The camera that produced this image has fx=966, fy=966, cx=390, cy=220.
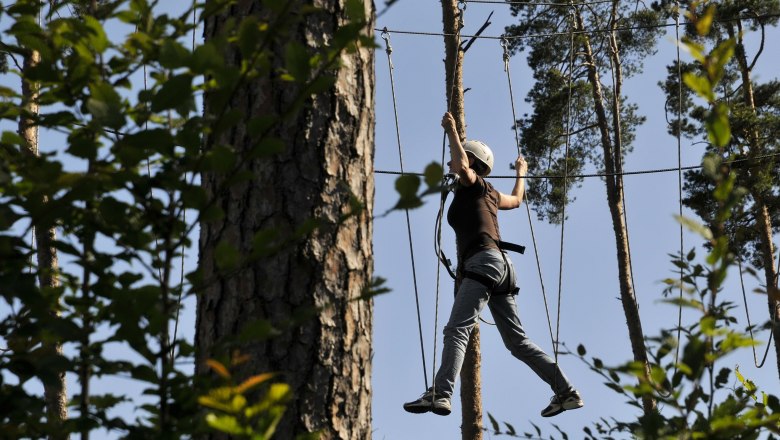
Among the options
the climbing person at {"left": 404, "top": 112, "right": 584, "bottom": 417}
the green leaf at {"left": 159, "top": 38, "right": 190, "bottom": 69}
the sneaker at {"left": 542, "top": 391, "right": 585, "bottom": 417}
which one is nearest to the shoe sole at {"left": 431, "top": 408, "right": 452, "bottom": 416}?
the climbing person at {"left": 404, "top": 112, "right": 584, "bottom": 417}

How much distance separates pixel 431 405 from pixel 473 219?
3.03 ft

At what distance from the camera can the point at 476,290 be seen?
4.73 meters

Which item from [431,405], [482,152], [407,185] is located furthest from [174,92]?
[482,152]

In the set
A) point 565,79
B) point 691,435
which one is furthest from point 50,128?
point 565,79

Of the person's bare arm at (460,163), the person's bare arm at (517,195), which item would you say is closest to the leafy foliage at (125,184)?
the person's bare arm at (460,163)

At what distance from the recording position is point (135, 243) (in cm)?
121

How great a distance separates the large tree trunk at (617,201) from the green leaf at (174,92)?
11.4 m

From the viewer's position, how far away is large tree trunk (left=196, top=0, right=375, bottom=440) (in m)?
1.61

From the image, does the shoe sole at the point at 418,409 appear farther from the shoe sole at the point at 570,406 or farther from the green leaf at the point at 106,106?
the green leaf at the point at 106,106

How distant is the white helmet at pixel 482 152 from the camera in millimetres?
5008

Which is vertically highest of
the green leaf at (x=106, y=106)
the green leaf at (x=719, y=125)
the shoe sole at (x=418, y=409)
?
the shoe sole at (x=418, y=409)

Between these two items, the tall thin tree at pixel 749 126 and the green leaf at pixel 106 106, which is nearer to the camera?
the green leaf at pixel 106 106

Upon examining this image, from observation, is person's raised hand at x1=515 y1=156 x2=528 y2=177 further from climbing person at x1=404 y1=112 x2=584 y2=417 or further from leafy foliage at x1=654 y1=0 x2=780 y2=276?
leafy foliage at x1=654 y1=0 x2=780 y2=276

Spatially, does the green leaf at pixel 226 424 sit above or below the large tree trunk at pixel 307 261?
below
